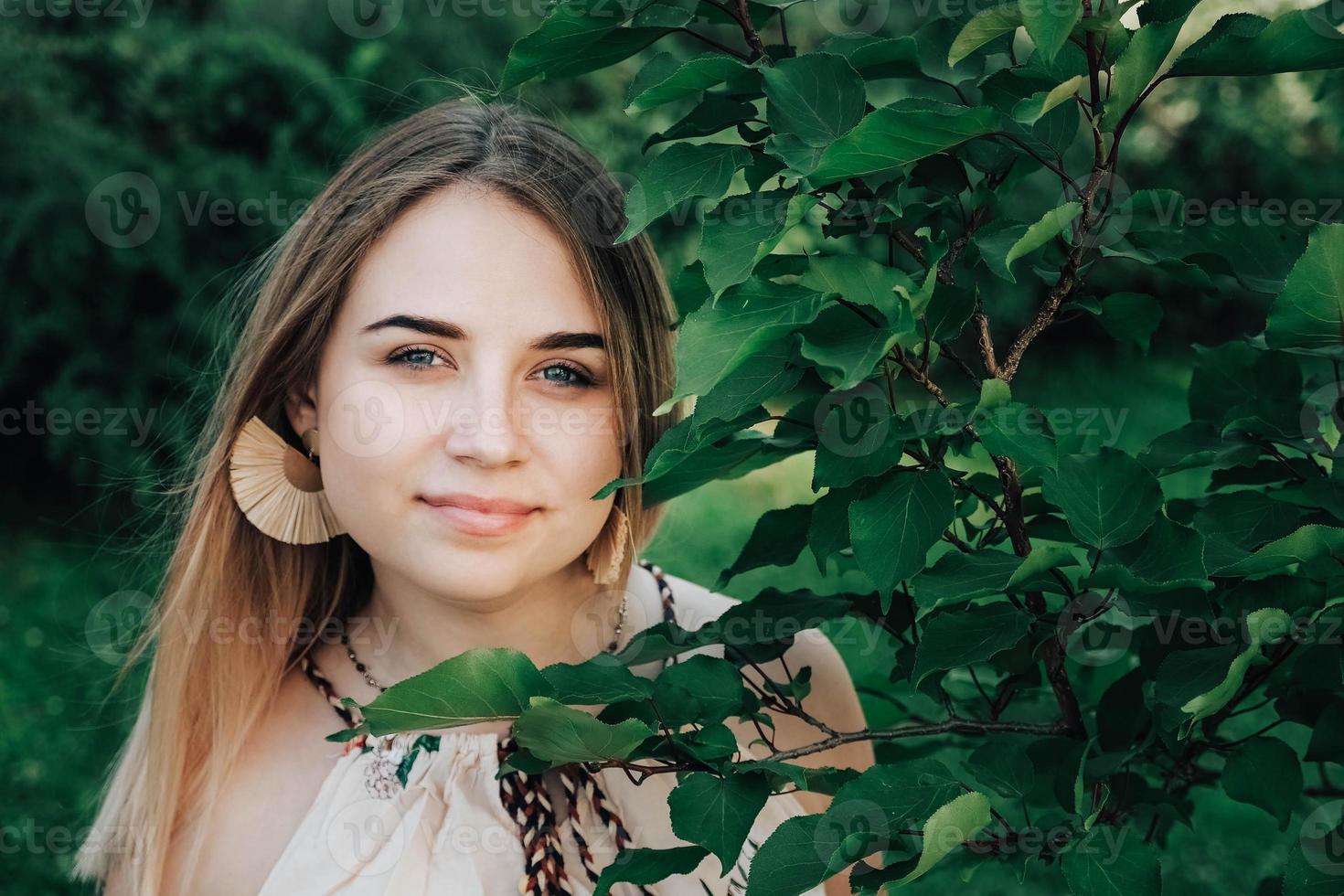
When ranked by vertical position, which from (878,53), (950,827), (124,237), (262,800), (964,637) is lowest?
(262,800)

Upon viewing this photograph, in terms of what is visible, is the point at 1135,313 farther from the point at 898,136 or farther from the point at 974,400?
the point at 898,136

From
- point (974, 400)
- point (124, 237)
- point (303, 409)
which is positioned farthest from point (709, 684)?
point (124, 237)

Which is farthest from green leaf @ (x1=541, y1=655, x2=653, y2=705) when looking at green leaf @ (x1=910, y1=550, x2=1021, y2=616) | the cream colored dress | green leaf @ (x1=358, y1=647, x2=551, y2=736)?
the cream colored dress

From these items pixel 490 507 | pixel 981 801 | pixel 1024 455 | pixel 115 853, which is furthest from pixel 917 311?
pixel 115 853

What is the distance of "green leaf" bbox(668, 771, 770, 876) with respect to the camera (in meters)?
0.95

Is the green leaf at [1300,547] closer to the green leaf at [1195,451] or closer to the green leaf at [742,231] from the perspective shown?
the green leaf at [1195,451]

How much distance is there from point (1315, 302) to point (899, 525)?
34 cm

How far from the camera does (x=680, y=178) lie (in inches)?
37.4

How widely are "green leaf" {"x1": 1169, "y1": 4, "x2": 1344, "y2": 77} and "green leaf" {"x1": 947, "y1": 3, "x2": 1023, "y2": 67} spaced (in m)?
0.14

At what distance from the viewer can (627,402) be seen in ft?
5.06

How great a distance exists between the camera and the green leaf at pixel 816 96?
93cm

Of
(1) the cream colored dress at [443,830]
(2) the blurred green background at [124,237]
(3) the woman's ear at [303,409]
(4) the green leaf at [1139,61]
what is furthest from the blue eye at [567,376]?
(2) the blurred green background at [124,237]

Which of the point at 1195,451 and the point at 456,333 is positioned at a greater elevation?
the point at 456,333

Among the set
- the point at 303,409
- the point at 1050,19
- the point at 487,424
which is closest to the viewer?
the point at 1050,19
